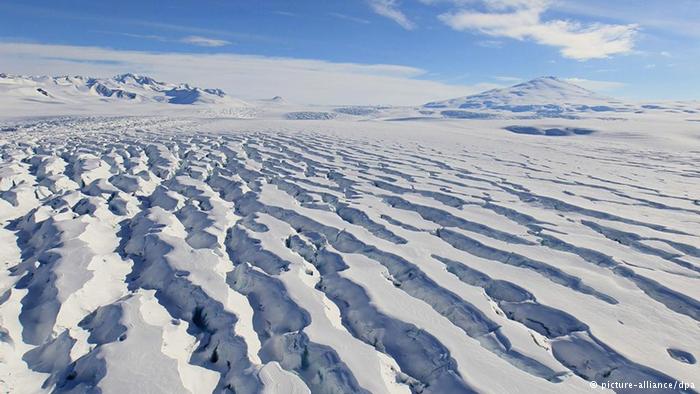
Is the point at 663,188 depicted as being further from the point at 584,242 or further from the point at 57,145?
the point at 57,145

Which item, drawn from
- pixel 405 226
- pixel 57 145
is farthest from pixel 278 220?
pixel 57 145

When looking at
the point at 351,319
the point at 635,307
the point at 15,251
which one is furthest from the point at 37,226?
the point at 635,307

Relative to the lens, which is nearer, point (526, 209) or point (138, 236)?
point (138, 236)

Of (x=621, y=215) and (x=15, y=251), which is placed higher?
(x=621, y=215)

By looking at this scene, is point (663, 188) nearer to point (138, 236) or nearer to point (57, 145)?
point (138, 236)

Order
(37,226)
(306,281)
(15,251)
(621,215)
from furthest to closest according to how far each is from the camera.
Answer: (621,215), (37,226), (15,251), (306,281)

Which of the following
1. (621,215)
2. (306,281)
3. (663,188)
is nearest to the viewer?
(306,281)
